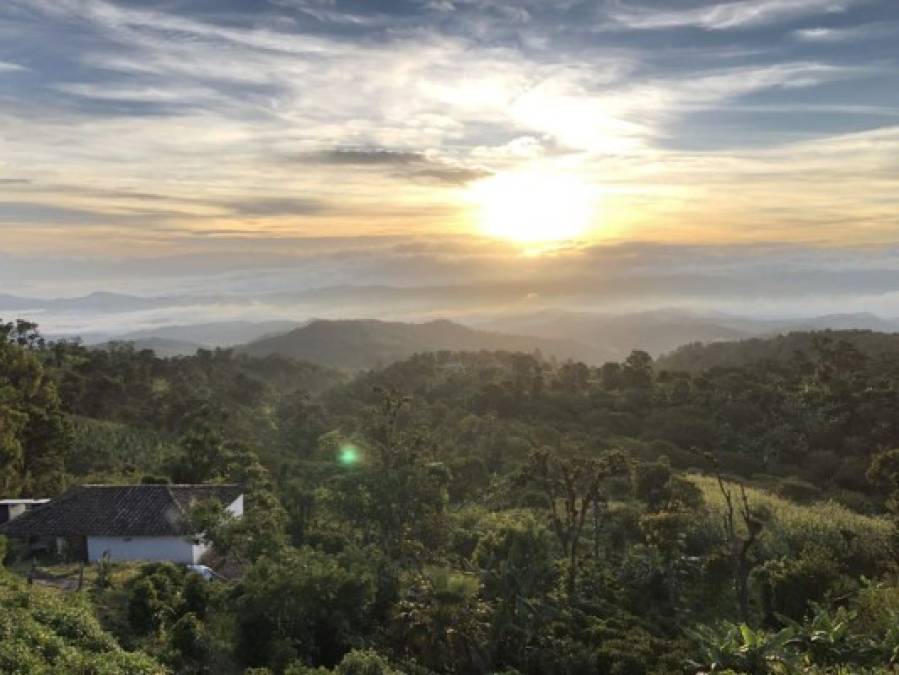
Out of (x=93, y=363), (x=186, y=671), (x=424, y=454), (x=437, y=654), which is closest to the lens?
(x=186, y=671)

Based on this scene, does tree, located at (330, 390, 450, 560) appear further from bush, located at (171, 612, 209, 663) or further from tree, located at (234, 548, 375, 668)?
bush, located at (171, 612, 209, 663)

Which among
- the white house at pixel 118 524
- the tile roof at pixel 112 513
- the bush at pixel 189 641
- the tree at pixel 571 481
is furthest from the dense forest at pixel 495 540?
the tile roof at pixel 112 513

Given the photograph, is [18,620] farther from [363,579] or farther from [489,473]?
[489,473]

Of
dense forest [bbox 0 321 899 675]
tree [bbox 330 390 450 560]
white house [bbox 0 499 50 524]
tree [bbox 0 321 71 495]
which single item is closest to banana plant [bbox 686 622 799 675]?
dense forest [bbox 0 321 899 675]

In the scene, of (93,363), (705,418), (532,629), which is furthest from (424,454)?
(93,363)

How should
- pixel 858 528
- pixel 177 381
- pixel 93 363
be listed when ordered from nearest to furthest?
1. pixel 858 528
2. pixel 93 363
3. pixel 177 381
